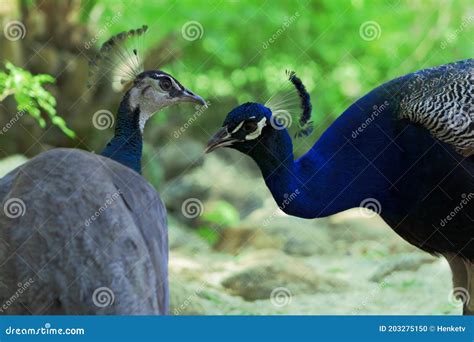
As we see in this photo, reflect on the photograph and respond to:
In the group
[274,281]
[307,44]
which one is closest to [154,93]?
[274,281]

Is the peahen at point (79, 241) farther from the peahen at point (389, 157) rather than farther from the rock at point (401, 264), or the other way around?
the rock at point (401, 264)

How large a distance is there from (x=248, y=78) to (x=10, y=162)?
1.75 m

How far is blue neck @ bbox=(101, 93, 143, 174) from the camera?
10.9ft

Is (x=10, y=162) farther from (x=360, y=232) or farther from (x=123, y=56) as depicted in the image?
(x=360, y=232)

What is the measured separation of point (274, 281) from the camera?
14.3 ft

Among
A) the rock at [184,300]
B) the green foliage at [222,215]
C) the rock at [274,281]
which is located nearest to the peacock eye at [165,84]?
the rock at [184,300]

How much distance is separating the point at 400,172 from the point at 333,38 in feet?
7.49

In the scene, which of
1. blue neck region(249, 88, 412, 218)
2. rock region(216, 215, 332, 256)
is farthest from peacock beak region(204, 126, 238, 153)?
rock region(216, 215, 332, 256)

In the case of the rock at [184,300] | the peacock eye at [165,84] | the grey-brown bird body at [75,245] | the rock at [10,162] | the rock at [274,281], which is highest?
the peacock eye at [165,84]

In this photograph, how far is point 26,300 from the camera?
2402 mm

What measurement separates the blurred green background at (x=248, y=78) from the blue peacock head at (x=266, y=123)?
0.86 meters

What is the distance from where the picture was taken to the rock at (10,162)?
4.40m

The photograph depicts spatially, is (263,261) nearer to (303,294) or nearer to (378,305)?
(303,294)

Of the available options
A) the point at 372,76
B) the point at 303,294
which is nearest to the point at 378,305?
the point at 303,294
